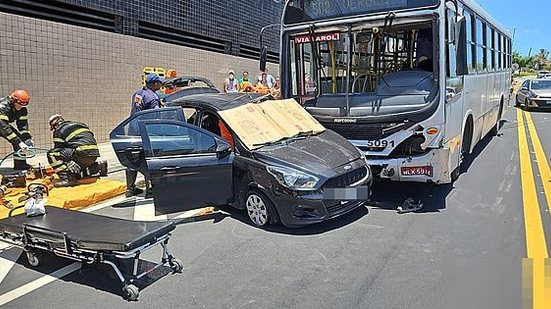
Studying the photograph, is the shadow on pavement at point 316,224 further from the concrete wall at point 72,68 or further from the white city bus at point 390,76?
the concrete wall at point 72,68

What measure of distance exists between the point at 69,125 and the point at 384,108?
4.85 metres

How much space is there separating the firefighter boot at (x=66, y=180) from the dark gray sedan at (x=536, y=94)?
66.1ft

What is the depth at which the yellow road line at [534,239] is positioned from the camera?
12.0 feet

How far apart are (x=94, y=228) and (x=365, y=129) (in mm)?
3655

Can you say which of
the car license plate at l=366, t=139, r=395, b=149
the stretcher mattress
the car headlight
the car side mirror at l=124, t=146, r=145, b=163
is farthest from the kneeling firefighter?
the car license plate at l=366, t=139, r=395, b=149

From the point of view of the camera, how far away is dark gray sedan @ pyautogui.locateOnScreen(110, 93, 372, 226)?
5.17 m

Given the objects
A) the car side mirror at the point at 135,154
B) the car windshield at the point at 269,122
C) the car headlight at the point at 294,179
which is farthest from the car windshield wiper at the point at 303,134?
the car side mirror at the point at 135,154

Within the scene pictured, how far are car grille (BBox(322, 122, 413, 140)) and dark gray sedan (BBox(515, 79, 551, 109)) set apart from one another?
1772 cm

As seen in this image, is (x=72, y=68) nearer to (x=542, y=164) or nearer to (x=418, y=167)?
(x=418, y=167)

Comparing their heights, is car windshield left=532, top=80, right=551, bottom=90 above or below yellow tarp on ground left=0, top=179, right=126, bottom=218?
above

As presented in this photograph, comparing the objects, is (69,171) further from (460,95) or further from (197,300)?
(460,95)

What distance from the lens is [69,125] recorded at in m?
7.27

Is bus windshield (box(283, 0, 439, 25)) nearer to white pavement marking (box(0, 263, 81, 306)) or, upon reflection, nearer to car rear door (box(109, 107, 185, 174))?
car rear door (box(109, 107, 185, 174))

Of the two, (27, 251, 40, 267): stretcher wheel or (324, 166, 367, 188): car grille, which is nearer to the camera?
(27, 251, 40, 267): stretcher wheel
